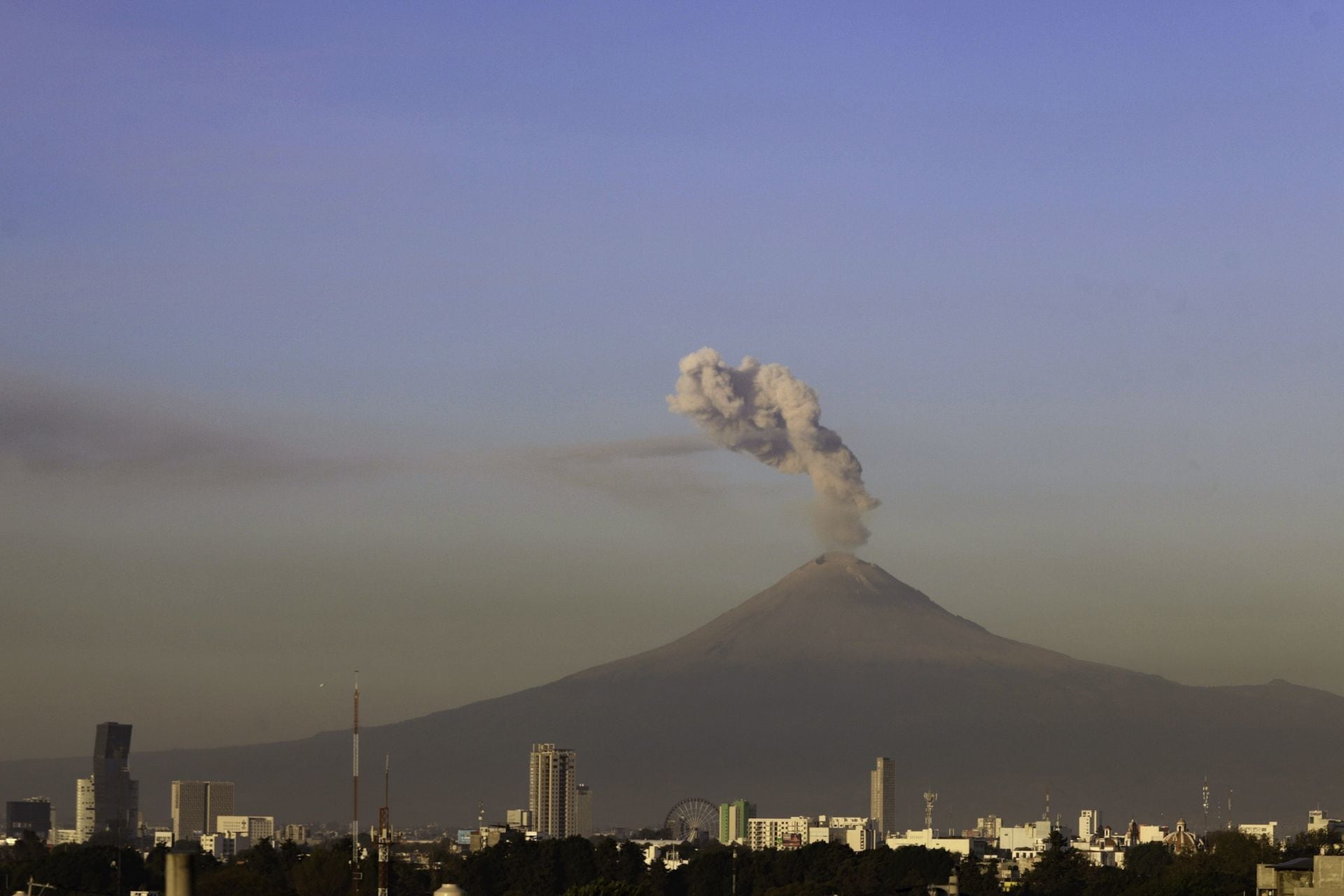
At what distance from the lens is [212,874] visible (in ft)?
555

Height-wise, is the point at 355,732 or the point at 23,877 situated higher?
the point at 355,732

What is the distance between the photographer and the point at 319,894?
178125 millimetres

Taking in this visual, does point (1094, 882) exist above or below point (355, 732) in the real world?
below

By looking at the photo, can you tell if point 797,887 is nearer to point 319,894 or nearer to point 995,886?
point 995,886

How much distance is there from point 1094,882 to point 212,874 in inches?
2811

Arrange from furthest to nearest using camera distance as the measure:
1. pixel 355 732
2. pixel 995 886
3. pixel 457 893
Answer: pixel 995 886 → pixel 355 732 → pixel 457 893

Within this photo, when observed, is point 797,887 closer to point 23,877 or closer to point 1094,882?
point 1094,882

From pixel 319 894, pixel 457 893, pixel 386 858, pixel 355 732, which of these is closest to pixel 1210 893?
pixel 386 858

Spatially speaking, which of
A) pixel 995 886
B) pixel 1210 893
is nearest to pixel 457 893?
pixel 1210 893

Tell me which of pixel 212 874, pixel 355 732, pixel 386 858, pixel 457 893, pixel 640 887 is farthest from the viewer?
pixel 212 874

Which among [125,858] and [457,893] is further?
[125,858]

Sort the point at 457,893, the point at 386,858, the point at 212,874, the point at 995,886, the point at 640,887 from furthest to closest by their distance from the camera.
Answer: the point at 995,886 < the point at 212,874 < the point at 640,887 < the point at 386,858 < the point at 457,893

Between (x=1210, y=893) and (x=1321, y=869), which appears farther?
(x=1210, y=893)

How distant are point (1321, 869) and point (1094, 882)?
119715 mm
